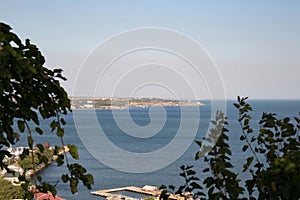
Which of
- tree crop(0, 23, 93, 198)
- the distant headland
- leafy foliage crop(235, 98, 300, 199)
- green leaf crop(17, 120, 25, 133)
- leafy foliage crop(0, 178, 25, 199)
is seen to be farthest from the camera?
leafy foliage crop(0, 178, 25, 199)

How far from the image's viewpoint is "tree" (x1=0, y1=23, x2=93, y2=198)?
843mm

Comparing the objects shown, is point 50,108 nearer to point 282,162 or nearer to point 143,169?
point 282,162

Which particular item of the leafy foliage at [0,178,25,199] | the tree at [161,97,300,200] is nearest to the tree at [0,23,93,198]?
the tree at [161,97,300,200]

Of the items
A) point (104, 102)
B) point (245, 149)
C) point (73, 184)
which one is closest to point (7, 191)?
point (104, 102)

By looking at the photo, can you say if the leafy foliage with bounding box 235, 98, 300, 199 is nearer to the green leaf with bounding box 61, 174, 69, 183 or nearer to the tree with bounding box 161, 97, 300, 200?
the tree with bounding box 161, 97, 300, 200

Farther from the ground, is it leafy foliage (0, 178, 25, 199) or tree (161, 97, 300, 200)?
tree (161, 97, 300, 200)

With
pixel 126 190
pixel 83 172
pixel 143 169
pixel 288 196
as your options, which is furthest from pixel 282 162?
pixel 143 169

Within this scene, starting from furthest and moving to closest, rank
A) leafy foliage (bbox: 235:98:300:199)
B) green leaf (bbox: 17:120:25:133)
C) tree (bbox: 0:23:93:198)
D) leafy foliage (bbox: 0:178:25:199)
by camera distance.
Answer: leafy foliage (bbox: 0:178:25:199) → leafy foliage (bbox: 235:98:300:199) → green leaf (bbox: 17:120:25:133) → tree (bbox: 0:23:93:198)

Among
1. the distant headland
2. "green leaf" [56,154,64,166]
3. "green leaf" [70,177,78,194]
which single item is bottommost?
"green leaf" [70,177,78,194]

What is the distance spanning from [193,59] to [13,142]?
854 mm

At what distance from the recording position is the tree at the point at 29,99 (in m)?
0.84

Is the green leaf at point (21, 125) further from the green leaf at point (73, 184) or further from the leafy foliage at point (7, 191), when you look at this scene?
the leafy foliage at point (7, 191)

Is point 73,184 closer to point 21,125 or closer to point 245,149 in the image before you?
point 21,125

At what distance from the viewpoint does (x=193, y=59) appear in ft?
5.28
